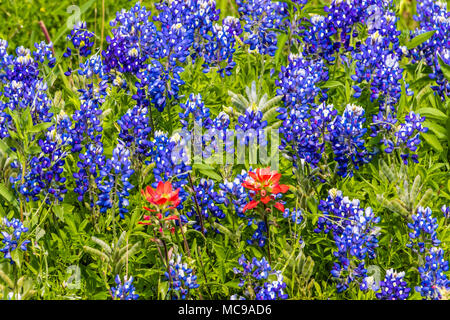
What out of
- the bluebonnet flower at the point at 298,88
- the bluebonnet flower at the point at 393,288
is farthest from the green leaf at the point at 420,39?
the bluebonnet flower at the point at 393,288

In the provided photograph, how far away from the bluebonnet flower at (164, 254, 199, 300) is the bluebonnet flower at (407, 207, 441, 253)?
3.70ft

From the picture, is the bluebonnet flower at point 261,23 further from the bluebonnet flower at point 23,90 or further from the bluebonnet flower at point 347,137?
the bluebonnet flower at point 23,90

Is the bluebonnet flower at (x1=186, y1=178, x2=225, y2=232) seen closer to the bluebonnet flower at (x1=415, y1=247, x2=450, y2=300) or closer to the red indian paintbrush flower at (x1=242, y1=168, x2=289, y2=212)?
the red indian paintbrush flower at (x1=242, y1=168, x2=289, y2=212)

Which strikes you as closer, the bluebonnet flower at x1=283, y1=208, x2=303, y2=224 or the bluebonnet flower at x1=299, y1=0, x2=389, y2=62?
the bluebonnet flower at x1=283, y1=208, x2=303, y2=224

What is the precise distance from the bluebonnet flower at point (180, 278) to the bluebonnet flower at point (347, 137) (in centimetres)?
113

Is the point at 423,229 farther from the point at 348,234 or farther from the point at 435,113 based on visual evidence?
the point at 435,113

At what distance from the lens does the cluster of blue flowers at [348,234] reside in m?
3.38

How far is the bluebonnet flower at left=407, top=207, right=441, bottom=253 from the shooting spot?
3.41m

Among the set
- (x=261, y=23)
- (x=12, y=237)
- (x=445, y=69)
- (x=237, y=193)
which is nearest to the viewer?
(x=12, y=237)

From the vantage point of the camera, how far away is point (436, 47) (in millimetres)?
4586

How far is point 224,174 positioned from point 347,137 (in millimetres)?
724

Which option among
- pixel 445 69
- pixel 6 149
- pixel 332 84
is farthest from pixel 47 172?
pixel 445 69

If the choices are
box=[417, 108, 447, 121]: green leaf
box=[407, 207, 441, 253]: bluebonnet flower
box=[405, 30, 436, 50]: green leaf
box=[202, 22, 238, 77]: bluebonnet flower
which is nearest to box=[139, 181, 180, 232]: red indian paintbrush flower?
box=[407, 207, 441, 253]: bluebonnet flower
